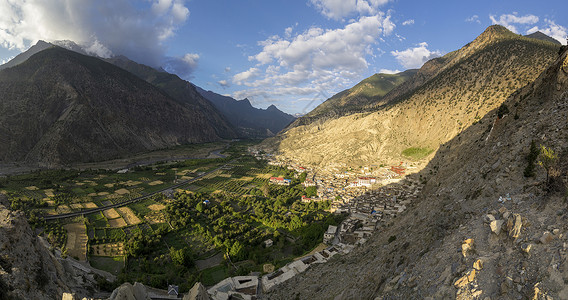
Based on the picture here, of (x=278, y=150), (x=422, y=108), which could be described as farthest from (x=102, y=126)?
(x=422, y=108)

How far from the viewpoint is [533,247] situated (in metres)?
7.03

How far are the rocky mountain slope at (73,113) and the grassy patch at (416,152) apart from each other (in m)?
114

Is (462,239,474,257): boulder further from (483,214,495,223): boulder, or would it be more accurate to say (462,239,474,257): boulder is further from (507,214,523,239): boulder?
(483,214,495,223): boulder

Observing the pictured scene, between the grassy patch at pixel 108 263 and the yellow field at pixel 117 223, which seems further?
the yellow field at pixel 117 223

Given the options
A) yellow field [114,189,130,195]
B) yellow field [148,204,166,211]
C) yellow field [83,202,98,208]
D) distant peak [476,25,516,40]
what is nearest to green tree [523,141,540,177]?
yellow field [148,204,166,211]

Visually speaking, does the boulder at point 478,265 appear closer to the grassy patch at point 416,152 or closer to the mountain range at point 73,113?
the grassy patch at point 416,152

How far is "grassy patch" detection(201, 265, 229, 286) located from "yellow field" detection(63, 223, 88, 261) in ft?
48.9

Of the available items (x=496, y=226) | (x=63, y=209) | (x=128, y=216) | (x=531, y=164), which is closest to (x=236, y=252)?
(x=128, y=216)

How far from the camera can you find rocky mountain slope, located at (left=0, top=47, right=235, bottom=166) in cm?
8562

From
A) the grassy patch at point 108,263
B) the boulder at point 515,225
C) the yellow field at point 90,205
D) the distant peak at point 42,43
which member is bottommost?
the grassy patch at point 108,263

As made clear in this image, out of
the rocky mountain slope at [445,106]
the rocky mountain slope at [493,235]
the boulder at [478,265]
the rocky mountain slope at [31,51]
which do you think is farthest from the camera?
the rocky mountain slope at [31,51]

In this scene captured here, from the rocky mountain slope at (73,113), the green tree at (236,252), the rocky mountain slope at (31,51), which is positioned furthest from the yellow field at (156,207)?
the rocky mountain slope at (31,51)

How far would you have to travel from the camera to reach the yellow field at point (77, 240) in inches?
1145

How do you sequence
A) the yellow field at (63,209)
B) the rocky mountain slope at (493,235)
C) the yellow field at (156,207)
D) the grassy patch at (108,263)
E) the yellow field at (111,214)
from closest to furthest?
the rocky mountain slope at (493,235), the grassy patch at (108,263), the yellow field at (63,209), the yellow field at (111,214), the yellow field at (156,207)
